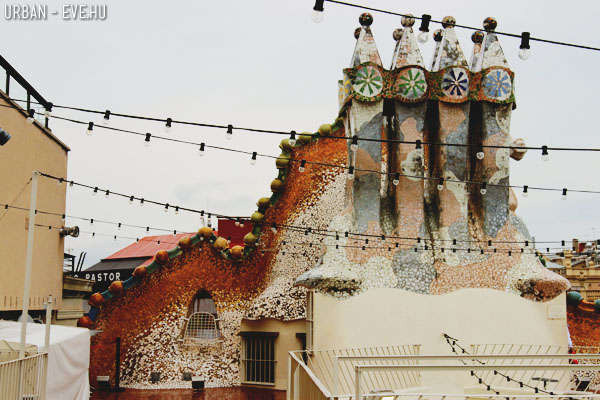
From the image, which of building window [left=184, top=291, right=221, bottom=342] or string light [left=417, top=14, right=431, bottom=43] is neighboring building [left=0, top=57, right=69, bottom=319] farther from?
string light [left=417, top=14, right=431, bottom=43]

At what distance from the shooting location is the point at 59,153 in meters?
16.6

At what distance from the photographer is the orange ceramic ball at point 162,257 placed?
1728 cm

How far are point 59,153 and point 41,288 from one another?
3.79 meters

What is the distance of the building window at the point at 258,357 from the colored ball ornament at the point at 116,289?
3709 millimetres

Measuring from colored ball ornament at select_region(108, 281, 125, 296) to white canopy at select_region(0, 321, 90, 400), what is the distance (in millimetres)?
5262

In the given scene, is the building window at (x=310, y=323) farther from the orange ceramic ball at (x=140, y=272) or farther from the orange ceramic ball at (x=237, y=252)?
the orange ceramic ball at (x=140, y=272)

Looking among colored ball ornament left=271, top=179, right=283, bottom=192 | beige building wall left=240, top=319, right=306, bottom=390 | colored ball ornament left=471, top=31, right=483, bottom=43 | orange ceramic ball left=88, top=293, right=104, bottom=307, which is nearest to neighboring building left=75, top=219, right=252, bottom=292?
orange ceramic ball left=88, top=293, right=104, bottom=307

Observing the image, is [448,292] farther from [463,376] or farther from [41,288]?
[41,288]

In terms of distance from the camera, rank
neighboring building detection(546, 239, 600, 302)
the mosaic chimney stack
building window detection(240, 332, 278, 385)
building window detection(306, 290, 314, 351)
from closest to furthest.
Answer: building window detection(306, 290, 314, 351) → the mosaic chimney stack → building window detection(240, 332, 278, 385) → neighboring building detection(546, 239, 600, 302)

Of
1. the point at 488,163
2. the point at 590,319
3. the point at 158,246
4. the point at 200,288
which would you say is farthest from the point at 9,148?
the point at 158,246

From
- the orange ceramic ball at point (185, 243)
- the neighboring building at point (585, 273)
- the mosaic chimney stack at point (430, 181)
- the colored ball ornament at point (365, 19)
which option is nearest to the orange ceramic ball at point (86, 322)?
the orange ceramic ball at point (185, 243)

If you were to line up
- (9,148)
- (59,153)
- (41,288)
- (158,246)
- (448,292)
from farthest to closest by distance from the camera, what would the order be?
(158,246)
(59,153)
(41,288)
(448,292)
(9,148)

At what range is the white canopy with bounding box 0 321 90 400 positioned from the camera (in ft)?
31.5

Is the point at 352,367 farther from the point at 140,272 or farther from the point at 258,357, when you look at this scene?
the point at 140,272
